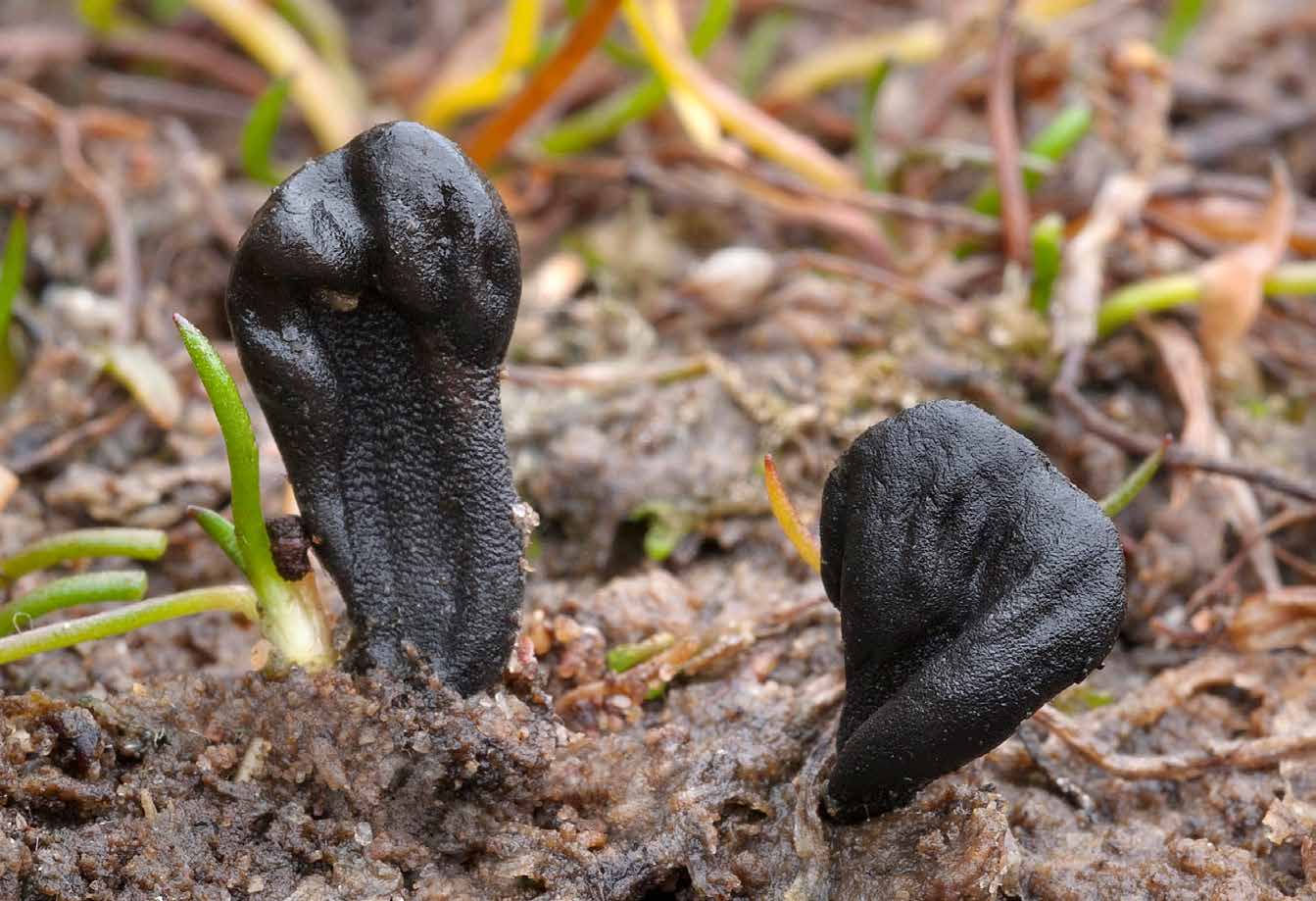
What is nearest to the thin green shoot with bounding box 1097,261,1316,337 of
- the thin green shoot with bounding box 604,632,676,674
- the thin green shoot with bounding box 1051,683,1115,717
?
the thin green shoot with bounding box 1051,683,1115,717

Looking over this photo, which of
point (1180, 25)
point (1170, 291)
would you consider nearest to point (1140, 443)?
point (1170, 291)

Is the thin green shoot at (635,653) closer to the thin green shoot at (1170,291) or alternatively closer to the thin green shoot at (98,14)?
the thin green shoot at (1170,291)

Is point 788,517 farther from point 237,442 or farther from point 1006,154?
point 1006,154

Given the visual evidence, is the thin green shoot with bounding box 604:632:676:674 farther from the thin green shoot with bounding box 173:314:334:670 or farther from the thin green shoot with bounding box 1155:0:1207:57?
the thin green shoot with bounding box 1155:0:1207:57

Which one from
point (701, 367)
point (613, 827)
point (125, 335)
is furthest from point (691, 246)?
point (613, 827)

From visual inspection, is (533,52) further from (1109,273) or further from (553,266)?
(1109,273)

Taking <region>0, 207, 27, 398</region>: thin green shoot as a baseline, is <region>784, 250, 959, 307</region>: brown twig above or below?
below

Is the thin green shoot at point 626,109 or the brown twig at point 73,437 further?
the thin green shoot at point 626,109

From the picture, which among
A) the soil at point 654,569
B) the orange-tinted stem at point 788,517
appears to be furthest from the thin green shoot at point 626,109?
the orange-tinted stem at point 788,517
